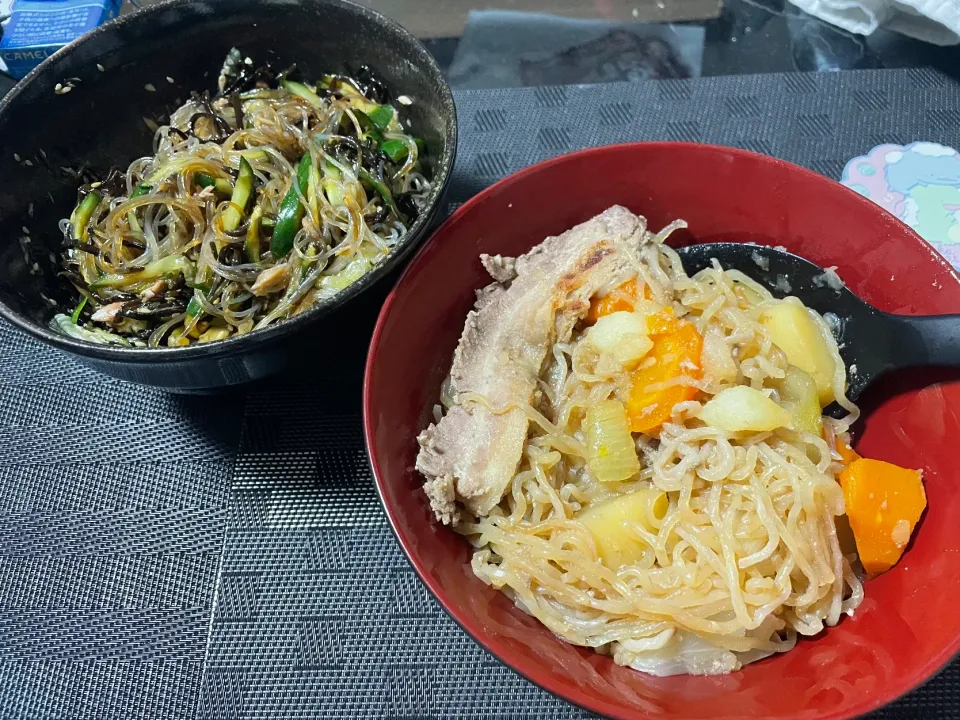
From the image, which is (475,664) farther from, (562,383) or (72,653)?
(72,653)

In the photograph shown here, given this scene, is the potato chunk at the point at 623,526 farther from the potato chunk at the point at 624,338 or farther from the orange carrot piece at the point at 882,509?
the orange carrot piece at the point at 882,509

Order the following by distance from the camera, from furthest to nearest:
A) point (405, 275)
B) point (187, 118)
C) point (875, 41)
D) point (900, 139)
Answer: point (875, 41)
point (900, 139)
point (187, 118)
point (405, 275)

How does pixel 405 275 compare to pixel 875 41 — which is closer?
pixel 405 275

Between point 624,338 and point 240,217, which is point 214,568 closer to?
point 240,217

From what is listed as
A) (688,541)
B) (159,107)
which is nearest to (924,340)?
(688,541)

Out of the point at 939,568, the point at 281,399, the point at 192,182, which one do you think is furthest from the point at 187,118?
the point at 939,568

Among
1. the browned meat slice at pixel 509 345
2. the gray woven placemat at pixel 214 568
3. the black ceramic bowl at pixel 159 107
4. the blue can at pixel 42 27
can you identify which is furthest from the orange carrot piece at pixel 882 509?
the blue can at pixel 42 27
